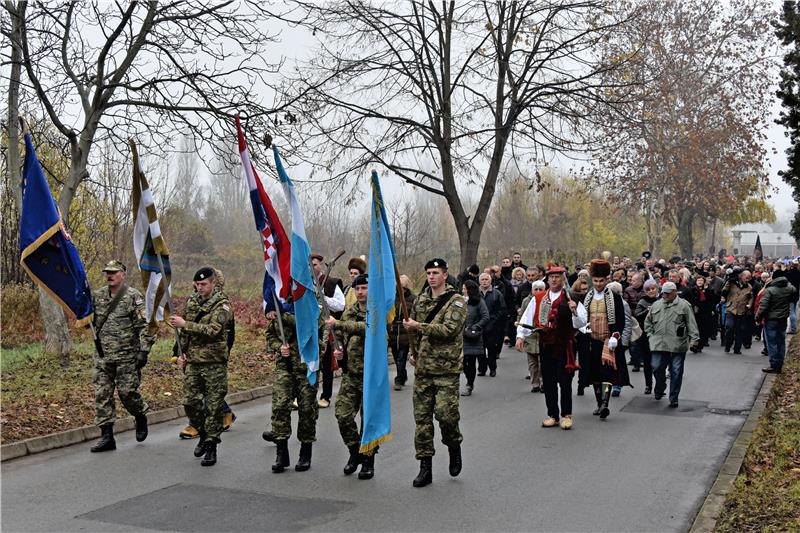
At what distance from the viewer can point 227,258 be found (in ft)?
128

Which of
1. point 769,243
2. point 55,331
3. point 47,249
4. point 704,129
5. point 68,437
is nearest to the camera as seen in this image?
point 47,249

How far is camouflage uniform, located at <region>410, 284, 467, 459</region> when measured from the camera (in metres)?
7.86

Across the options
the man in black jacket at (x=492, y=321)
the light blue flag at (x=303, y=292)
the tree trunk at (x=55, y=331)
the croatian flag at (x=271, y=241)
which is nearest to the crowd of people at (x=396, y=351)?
the light blue flag at (x=303, y=292)

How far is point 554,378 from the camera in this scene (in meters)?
10.7

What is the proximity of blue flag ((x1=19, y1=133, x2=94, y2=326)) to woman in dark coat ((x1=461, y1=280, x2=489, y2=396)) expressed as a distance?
20.3ft

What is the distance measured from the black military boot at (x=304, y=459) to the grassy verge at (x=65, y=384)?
3.18 meters

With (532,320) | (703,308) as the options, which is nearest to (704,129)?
(703,308)

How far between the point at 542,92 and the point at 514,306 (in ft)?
16.8

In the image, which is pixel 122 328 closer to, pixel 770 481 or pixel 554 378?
pixel 554 378

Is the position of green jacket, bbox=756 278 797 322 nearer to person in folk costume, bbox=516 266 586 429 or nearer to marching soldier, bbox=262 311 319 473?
person in folk costume, bbox=516 266 586 429

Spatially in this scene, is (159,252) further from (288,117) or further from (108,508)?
(288,117)

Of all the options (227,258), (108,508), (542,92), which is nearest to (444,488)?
(108,508)

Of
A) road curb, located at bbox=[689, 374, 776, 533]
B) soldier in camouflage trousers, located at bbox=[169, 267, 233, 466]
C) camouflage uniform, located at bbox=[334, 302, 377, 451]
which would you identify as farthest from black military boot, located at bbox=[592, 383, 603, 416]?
soldier in camouflage trousers, located at bbox=[169, 267, 233, 466]

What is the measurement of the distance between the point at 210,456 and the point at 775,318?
11.3 metres
